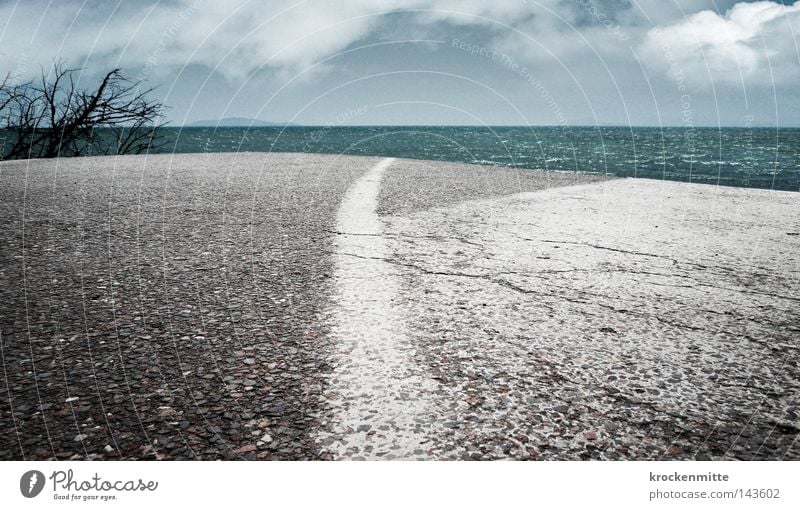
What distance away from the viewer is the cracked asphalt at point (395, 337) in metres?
1.83

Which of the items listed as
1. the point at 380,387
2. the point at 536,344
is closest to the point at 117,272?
the point at 380,387

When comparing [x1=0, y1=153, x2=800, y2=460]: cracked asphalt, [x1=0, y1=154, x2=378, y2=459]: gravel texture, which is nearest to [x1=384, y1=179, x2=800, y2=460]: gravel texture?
[x1=0, y1=153, x2=800, y2=460]: cracked asphalt

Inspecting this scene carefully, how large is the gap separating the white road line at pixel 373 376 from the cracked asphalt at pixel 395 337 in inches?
0.4

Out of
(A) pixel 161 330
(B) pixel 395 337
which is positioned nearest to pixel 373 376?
(B) pixel 395 337

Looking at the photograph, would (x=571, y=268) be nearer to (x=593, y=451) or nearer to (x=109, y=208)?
(x=593, y=451)

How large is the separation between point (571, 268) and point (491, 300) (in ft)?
3.49

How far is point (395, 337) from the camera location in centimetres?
270

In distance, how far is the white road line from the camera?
181 cm

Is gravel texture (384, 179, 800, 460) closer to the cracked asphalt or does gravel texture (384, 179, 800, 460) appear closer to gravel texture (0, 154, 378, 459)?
the cracked asphalt

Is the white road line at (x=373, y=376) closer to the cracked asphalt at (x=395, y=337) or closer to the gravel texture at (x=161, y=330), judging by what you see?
the cracked asphalt at (x=395, y=337)

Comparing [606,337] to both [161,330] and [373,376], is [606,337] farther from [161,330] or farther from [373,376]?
[161,330]

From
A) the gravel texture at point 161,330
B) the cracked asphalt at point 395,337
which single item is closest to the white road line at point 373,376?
the cracked asphalt at point 395,337

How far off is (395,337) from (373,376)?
0.44 m

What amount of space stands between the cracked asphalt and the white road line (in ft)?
0.03
